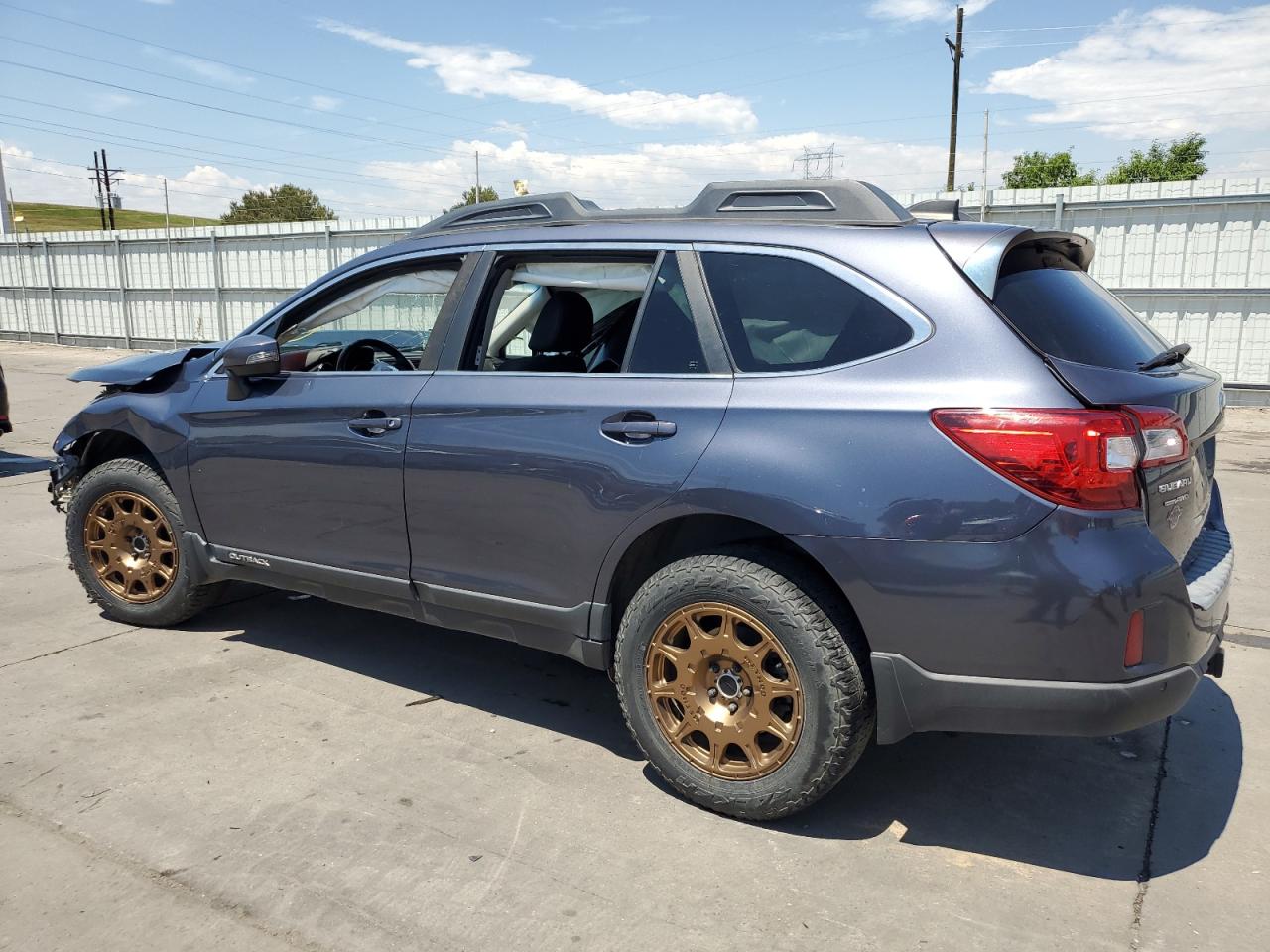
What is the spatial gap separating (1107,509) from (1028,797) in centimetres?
119

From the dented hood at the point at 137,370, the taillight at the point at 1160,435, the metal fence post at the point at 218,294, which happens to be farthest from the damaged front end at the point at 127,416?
the metal fence post at the point at 218,294

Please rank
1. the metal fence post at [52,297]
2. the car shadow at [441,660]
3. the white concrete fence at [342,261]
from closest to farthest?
the car shadow at [441,660] < the white concrete fence at [342,261] < the metal fence post at [52,297]

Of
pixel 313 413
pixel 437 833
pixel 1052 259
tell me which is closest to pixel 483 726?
pixel 437 833

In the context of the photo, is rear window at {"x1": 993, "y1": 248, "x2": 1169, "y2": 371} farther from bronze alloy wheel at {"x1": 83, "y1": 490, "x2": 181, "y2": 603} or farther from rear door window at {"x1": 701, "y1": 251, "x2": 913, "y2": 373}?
bronze alloy wheel at {"x1": 83, "y1": 490, "x2": 181, "y2": 603}

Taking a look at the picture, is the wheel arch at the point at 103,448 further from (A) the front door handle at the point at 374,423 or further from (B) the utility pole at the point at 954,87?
(B) the utility pole at the point at 954,87

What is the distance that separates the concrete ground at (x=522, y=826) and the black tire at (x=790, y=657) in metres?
0.13

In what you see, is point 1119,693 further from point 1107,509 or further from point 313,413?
point 313,413

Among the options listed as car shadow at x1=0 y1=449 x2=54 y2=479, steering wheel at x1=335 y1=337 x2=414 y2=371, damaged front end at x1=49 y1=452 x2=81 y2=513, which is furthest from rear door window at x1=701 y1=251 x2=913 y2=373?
car shadow at x1=0 y1=449 x2=54 y2=479

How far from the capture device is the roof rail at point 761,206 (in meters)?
3.16

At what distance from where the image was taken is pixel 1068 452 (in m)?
2.52

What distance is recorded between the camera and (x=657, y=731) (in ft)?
10.4

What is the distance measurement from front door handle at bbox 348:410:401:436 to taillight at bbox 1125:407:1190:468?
7.78ft

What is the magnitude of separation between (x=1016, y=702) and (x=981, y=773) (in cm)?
91

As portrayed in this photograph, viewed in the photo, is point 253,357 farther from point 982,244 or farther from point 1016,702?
point 1016,702
